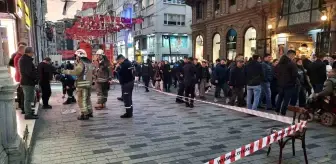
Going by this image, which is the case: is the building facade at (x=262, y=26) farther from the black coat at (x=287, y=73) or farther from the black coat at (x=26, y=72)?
the black coat at (x=26, y=72)

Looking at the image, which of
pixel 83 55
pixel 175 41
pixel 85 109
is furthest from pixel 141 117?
pixel 175 41

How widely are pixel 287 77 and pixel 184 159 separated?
3986mm

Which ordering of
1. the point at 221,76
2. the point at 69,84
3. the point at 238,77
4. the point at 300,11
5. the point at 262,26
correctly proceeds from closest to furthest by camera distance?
the point at 238,77 → the point at 69,84 → the point at 221,76 → the point at 300,11 → the point at 262,26

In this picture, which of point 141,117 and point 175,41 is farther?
point 175,41

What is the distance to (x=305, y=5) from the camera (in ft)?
49.4

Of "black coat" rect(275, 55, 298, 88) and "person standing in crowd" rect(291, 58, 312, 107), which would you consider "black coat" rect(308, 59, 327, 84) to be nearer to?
"person standing in crowd" rect(291, 58, 312, 107)

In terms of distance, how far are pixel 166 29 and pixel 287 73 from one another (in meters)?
32.5

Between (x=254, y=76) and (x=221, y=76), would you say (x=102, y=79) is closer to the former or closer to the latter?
(x=221, y=76)

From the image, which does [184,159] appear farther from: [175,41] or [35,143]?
[175,41]

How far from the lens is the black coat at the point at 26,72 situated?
250 inches

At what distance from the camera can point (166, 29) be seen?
38.4m

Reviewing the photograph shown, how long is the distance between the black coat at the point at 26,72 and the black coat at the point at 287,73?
20.4ft

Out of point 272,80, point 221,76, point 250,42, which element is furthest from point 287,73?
point 250,42

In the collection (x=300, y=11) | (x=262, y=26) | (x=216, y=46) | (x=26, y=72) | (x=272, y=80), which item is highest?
(x=300, y=11)
